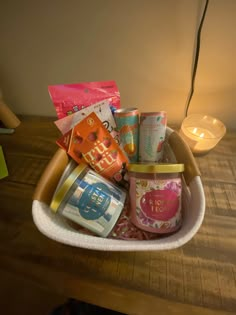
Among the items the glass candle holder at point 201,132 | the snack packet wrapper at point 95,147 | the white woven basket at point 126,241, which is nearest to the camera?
the white woven basket at point 126,241

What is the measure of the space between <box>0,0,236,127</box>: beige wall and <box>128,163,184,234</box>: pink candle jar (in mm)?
336

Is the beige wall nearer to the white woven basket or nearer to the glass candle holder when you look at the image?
the glass candle holder

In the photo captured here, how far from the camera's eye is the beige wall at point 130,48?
50 cm

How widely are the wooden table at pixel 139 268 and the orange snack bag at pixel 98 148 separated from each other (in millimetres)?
158

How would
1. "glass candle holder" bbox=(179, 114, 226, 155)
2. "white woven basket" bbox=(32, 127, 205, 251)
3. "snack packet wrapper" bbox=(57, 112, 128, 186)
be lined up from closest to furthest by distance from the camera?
1. "white woven basket" bbox=(32, 127, 205, 251)
2. "snack packet wrapper" bbox=(57, 112, 128, 186)
3. "glass candle holder" bbox=(179, 114, 226, 155)

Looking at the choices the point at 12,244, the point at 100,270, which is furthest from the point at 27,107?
the point at 100,270

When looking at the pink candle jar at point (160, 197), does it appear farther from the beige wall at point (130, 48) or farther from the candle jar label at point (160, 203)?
the beige wall at point (130, 48)

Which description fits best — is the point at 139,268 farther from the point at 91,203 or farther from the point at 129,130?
the point at 129,130

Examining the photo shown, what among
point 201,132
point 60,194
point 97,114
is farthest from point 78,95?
point 201,132

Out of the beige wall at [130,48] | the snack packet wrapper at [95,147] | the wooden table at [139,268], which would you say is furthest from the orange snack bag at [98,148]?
the beige wall at [130,48]

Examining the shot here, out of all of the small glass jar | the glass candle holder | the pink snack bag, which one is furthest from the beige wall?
the small glass jar

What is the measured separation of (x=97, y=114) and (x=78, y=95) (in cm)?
6

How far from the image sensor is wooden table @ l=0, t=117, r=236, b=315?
1.06 feet

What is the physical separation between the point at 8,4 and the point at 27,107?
31 centimetres
